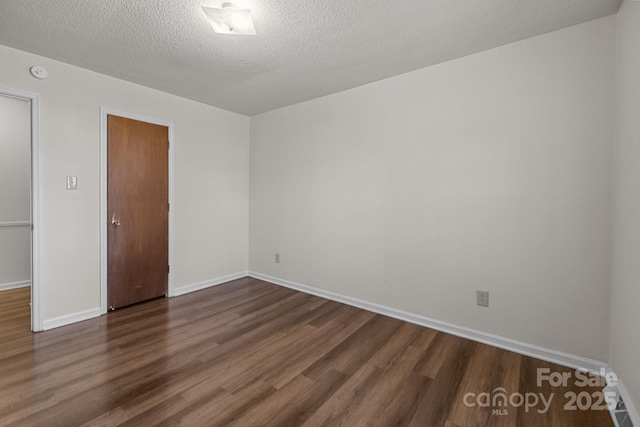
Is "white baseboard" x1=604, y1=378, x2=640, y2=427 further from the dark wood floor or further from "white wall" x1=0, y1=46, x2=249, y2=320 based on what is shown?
"white wall" x1=0, y1=46, x2=249, y2=320

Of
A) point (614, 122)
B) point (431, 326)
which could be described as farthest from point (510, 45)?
point (431, 326)

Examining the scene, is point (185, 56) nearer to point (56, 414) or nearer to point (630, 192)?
point (56, 414)

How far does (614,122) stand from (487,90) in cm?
87

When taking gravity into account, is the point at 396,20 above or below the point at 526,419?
above

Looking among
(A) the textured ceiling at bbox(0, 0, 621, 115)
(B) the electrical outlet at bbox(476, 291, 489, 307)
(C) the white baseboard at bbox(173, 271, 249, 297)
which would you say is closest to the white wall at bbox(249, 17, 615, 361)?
(B) the electrical outlet at bbox(476, 291, 489, 307)

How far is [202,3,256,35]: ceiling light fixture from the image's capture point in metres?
1.83

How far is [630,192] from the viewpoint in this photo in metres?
1.63

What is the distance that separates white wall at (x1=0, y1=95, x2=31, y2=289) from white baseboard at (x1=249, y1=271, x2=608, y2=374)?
13.5ft

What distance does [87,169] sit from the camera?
288 centimetres

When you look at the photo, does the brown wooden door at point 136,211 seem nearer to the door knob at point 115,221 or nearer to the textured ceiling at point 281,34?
the door knob at point 115,221

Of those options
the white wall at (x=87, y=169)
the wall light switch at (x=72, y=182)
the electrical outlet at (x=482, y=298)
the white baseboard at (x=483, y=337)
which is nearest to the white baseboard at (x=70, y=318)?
the white wall at (x=87, y=169)

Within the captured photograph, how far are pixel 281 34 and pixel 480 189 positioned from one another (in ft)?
6.81

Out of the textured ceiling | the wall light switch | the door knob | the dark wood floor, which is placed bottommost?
the dark wood floor

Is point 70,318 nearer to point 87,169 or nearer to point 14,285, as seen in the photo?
Result: point 87,169
